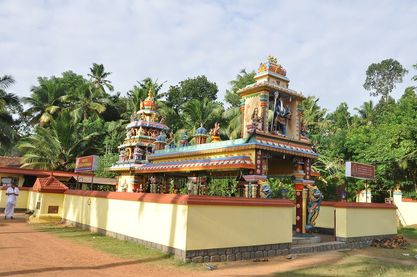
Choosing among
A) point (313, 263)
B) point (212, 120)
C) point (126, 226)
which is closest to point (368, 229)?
point (313, 263)

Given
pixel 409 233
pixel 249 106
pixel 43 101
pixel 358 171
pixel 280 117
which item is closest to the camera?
pixel 249 106

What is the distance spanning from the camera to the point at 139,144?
18.4 meters

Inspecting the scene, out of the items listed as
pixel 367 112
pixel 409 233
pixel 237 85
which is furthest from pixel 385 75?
pixel 409 233

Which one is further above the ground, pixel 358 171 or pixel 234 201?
pixel 358 171

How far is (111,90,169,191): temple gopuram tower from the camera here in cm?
1812

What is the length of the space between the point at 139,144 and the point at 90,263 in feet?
33.7


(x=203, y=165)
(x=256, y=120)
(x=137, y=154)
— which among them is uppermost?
(x=256, y=120)

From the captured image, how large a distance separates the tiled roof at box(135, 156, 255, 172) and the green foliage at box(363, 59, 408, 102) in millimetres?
45709

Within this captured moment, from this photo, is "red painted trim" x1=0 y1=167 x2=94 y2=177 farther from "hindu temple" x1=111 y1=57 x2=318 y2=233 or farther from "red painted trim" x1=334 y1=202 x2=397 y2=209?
"red painted trim" x1=334 y1=202 x2=397 y2=209

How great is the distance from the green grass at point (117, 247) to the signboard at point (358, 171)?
770 centimetres

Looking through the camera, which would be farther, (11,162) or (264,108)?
(11,162)

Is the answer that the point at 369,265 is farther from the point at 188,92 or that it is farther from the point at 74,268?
the point at 188,92

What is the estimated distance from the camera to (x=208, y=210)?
9312 mm

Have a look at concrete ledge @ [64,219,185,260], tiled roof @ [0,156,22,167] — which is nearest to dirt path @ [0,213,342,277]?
concrete ledge @ [64,219,185,260]
